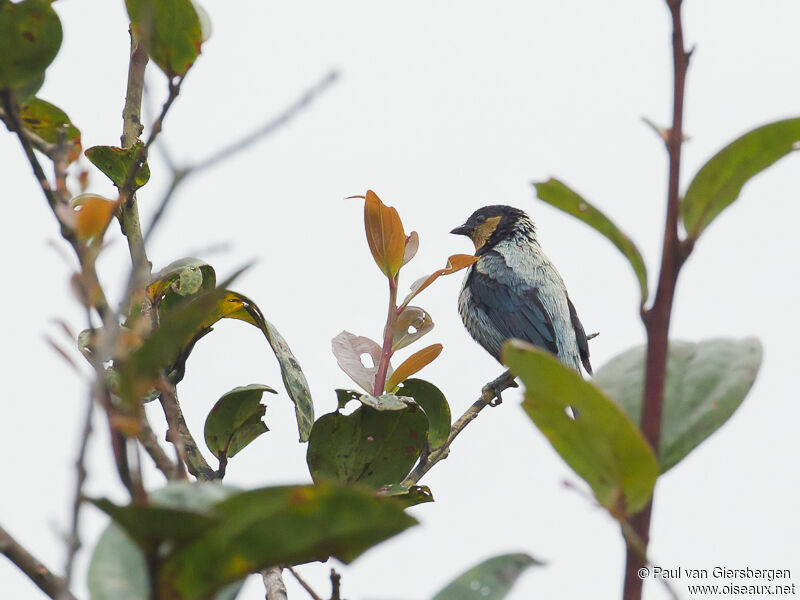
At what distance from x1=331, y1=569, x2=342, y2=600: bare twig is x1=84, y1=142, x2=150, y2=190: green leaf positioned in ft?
3.28

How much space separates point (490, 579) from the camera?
93 centimetres

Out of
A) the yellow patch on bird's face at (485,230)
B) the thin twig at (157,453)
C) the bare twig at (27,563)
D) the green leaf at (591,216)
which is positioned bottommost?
the bare twig at (27,563)

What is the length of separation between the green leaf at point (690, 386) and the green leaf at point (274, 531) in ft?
1.00

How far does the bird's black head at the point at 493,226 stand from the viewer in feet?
25.4

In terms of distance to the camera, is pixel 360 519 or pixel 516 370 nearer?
pixel 360 519

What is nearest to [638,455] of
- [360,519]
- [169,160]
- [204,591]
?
[360,519]

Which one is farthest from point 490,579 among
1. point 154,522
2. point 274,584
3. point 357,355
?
point 357,355

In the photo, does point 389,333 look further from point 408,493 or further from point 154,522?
point 154,522

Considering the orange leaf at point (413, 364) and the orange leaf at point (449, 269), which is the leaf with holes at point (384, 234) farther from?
the orange leaf at point (413, 364)

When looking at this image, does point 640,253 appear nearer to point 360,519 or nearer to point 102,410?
point 360,519

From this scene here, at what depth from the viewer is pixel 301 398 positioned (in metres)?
1.72

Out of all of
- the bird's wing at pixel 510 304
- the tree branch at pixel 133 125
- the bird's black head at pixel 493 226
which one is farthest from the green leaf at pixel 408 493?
the bird's black head at pixel 493 226

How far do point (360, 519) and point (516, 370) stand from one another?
0.20 metres

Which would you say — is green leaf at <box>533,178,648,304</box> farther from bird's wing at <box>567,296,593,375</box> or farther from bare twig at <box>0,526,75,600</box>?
bird's wing at <box>567,296,593,375</box>
